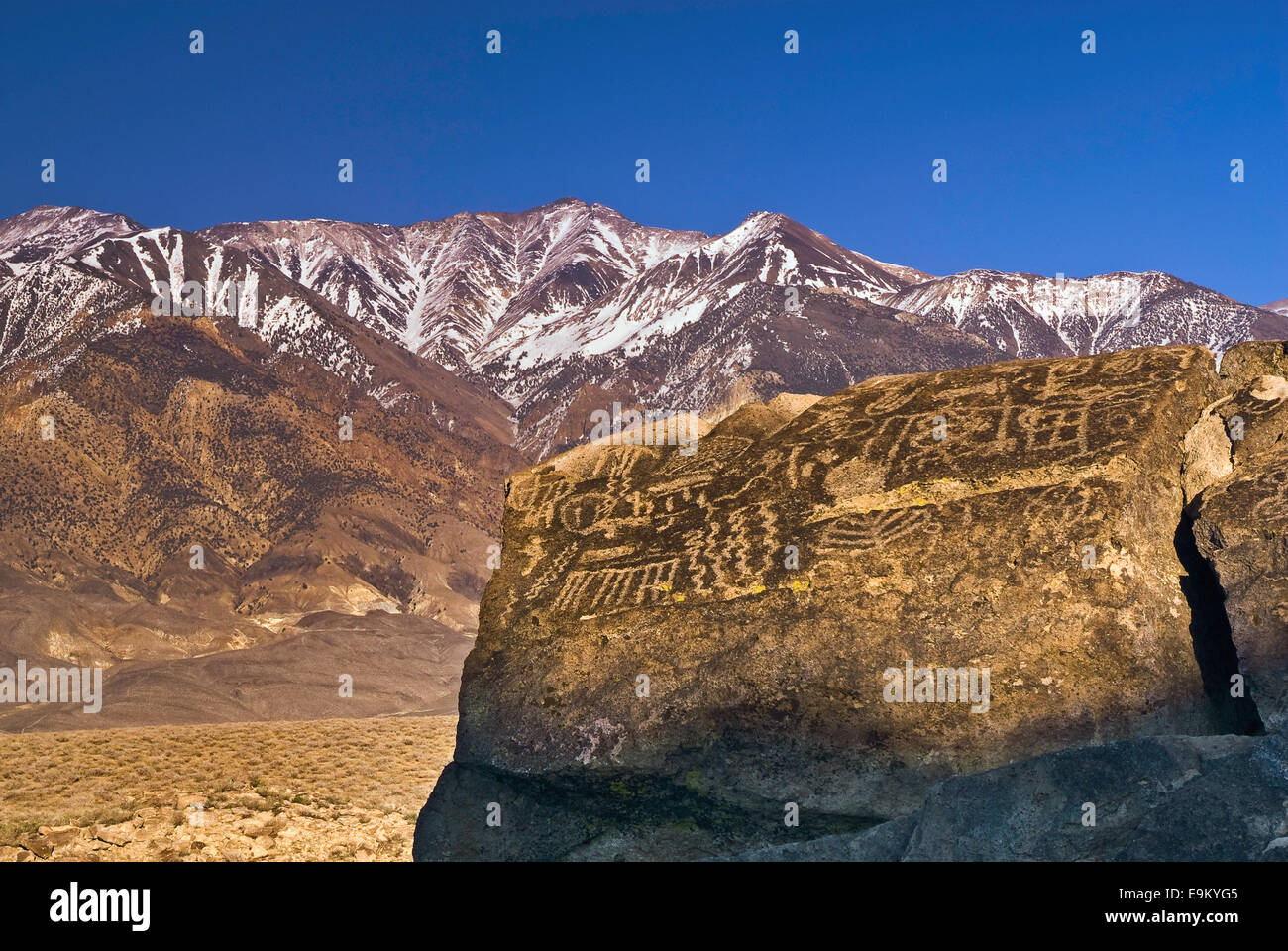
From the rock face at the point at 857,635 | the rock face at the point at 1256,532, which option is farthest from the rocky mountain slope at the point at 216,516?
the rock face at the point at 1256,532

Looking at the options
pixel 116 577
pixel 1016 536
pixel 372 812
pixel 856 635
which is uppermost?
pixel 116 577

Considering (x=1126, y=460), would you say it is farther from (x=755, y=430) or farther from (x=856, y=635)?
(x=755, y=430)

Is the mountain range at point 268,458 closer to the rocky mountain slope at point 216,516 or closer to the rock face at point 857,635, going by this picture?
the rocky mountain slope at point 216,516

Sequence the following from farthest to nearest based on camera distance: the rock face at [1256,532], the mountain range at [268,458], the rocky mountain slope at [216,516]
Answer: the mountain range at [268,458], the rocky mountain slope at [216,516], the rock face at [1256,532]

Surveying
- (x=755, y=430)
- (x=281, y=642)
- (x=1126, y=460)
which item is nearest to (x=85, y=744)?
(x=755, y=430)

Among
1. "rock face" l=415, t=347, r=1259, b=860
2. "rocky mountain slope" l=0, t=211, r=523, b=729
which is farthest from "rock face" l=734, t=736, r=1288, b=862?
"rocky mountain slope" l=0, t=211, r=523, b=729

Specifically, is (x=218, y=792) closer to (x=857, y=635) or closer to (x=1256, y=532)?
(x=857, y=635)

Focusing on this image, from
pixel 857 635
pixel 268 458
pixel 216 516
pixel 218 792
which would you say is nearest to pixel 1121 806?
pixel 857 635

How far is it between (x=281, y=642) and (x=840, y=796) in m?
76.7

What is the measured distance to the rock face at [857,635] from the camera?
30.4 feet

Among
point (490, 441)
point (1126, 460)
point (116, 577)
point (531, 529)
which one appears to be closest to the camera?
point (1126, 460)

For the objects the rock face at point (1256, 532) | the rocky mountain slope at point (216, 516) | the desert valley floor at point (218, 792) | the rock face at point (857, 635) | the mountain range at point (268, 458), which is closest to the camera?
the rock face at point (1256, 532)

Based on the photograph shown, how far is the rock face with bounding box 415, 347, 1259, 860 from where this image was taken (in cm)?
926

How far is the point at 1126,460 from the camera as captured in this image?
10.0 m
